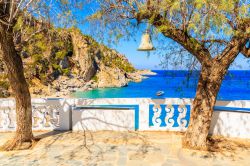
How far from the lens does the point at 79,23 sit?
509 centimetres

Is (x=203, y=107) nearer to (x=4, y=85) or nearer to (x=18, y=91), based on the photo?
(x=18, y=91)

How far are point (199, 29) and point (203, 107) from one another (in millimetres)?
1833

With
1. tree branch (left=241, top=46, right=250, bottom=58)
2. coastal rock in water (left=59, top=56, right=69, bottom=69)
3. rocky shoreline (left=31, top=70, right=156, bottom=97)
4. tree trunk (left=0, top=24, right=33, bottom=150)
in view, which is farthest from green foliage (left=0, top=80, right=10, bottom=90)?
tree branch (left=241, top=46, right=250, bottom=58)

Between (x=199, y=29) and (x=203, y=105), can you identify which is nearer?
(x=199, y=29)

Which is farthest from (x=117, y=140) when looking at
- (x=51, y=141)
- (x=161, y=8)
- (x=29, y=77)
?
(x=29, y=77)

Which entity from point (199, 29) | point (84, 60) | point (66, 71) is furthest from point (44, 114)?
point (84, 60)

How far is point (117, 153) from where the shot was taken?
4871 millimetres

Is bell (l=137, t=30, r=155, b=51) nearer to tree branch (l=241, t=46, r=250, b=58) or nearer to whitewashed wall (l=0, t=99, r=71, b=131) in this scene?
tree branch (l=241, t=46, r=250, b=58)

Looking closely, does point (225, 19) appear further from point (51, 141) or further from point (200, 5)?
point (51, 141)

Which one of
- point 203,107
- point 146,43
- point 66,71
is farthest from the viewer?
point 66,71

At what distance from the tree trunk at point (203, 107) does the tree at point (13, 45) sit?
3.02 m

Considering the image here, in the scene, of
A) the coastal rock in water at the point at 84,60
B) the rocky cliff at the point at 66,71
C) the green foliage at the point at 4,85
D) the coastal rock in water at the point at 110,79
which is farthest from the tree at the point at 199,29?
the coastal rock in water at the point at 110,79

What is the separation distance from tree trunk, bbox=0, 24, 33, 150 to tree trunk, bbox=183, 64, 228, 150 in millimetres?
3500

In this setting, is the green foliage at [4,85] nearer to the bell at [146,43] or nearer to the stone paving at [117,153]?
the stone paving at [117,153]
